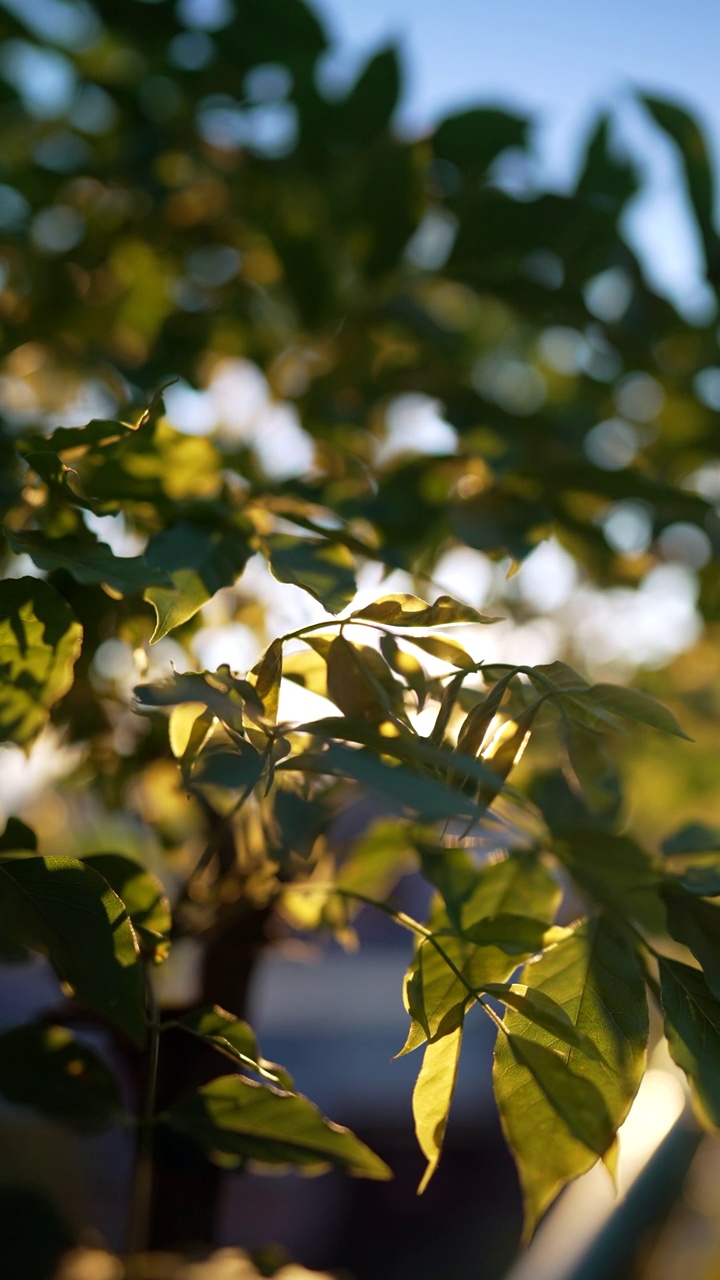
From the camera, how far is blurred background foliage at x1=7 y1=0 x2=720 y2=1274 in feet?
1.18

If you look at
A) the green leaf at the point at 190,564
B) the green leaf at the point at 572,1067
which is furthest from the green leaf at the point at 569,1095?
the green leaf at the point at 190,564

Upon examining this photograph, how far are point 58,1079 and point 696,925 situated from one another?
0.19 meters

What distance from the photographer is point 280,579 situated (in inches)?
8.4

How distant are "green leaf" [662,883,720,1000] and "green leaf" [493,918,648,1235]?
0.04ft

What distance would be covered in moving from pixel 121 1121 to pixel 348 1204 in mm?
660

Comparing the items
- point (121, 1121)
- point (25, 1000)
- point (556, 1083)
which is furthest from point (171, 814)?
point (25, 1000)

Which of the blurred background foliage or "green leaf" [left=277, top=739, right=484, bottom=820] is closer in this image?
"green leaf" [left=277, top=739, right=484, bottom=820]

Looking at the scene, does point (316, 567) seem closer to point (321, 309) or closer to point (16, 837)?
point (16, 837)

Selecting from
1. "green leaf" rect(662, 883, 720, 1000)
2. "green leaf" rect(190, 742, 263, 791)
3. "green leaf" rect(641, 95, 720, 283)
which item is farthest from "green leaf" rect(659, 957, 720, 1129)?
"green leaf" rect(641, 95, 720, 283)

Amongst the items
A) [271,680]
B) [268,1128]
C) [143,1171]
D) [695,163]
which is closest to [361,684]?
[271,680]

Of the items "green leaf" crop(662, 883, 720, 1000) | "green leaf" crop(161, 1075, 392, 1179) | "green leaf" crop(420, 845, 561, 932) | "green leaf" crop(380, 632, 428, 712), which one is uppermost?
"green leaf" crop(380, 632, 428, 712)

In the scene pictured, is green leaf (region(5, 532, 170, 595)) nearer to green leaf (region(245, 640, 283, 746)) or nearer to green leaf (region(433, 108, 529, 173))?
green leaf (region(245, 640, 283, 746))

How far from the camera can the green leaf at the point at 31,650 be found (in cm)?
20

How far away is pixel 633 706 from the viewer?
206 mm
